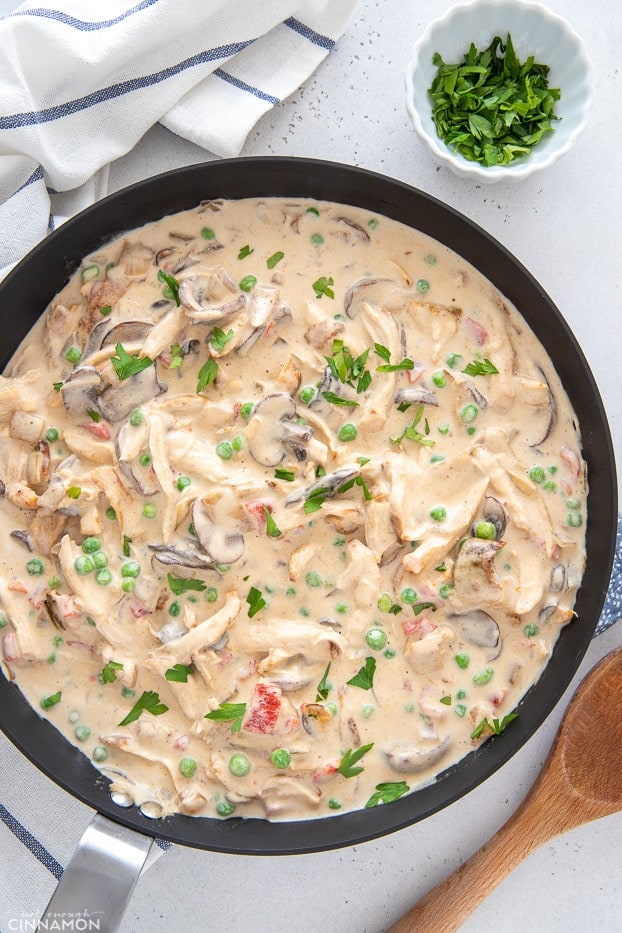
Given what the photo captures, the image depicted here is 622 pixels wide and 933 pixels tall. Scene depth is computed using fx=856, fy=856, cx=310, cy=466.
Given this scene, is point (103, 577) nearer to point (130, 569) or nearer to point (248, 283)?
point (130, 569)

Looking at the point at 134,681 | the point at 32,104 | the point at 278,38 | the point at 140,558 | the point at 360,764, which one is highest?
the point at 278,38

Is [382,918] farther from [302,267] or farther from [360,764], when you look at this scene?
[302,267]

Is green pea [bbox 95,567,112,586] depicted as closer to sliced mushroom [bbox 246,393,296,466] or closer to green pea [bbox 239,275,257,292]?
sliced mushroom [bbox 246,393,296,466]

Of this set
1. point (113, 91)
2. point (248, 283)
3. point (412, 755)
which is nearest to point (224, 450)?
point (248, 283)

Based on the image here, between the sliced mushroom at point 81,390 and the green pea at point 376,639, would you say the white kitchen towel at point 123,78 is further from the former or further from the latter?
the green pea at point 376,639

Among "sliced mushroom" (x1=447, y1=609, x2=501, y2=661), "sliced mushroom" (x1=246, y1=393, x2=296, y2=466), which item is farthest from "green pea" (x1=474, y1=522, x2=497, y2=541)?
"sliced mushroom" (x1=246, y1=393, x2=296, y2=466)

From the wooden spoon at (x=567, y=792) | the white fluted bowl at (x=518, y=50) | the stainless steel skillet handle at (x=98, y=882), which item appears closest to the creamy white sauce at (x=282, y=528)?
the stainless steel skillet handle at (x=98, y=882)

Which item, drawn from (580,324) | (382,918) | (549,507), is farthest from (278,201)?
(382,918)
